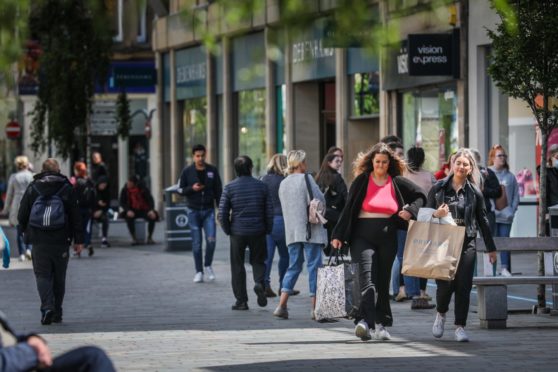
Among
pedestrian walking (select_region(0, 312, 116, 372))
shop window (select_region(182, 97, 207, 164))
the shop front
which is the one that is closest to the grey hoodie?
the shop front

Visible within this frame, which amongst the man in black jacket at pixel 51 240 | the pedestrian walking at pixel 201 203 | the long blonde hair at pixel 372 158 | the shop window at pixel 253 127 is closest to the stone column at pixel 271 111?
the shop window at pixel 253 127

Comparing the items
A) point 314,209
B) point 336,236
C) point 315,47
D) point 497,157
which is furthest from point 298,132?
point 336,236

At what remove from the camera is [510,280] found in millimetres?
14164

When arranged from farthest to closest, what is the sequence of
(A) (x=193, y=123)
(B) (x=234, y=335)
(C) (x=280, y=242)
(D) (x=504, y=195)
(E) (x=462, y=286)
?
(A) (x=193, y=123)
(D) (x=504, y=195)
(C) (x=280, y=242)
(B) (x=234, y=335)
(E) (x=462, y=286)

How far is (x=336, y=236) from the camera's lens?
13195 mm

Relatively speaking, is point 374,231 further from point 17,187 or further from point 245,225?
point 17,187

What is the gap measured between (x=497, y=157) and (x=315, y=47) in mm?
13293

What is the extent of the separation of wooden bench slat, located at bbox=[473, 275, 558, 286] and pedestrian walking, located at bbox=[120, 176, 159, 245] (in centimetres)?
1614

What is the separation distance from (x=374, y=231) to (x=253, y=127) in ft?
80.2

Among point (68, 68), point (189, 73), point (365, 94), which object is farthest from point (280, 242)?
point (189, 73)

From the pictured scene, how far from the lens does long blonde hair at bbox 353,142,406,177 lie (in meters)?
13.4

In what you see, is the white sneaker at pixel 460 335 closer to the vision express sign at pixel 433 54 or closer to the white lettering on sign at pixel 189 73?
the vision express sign at pixel 433 54

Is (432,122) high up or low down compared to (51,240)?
up

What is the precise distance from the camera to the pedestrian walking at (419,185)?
16172 millimetres
